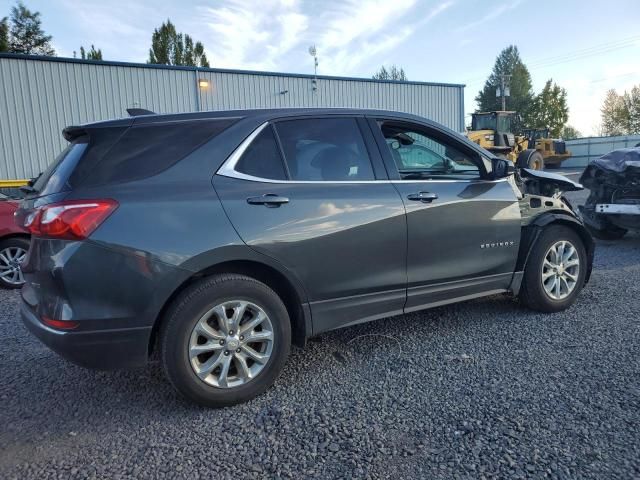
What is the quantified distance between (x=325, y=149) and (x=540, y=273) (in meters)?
2.15

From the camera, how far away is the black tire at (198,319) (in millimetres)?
2611

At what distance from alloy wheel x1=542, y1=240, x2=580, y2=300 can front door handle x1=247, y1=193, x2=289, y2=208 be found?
2.44m

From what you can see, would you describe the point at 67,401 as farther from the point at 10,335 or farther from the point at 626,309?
the point at 626,309

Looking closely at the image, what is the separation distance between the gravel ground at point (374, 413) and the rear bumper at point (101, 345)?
39 cm

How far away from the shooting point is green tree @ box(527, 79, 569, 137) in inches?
2749

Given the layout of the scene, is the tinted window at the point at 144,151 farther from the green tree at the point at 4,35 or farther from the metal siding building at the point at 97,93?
the green tree at the point at 4,35

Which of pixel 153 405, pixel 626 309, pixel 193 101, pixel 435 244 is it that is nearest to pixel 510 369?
pixel 435 244

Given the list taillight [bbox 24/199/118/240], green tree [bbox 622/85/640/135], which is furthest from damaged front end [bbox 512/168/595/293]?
green tree [bbox 622/85/640/135]

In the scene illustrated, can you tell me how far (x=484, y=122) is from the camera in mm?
23969

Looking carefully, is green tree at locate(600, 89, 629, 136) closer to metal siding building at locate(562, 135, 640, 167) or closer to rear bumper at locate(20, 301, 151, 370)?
metal siding building at locate(562, 135, 640, 167)

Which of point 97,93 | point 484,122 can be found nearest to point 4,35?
point 97,93

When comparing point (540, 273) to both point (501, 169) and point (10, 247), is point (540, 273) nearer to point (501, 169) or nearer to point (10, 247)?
point (501, 169)

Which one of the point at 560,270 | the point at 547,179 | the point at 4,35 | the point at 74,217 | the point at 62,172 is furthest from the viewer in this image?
the point at 4,35

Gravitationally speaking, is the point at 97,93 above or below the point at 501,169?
above
